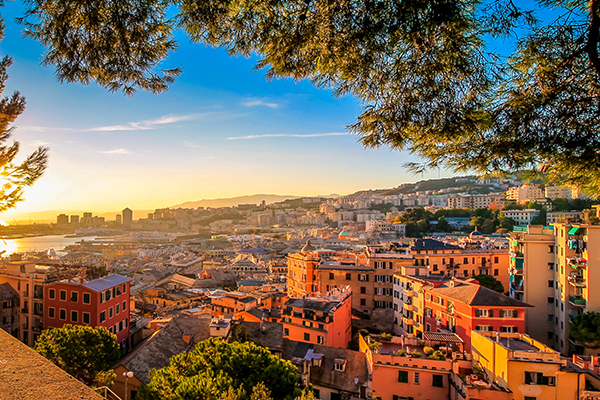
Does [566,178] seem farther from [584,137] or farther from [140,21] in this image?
[140,21]

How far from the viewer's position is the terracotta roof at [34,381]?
1951 mm

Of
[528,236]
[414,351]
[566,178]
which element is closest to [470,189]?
[528,236]

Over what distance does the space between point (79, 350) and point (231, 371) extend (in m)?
4.38

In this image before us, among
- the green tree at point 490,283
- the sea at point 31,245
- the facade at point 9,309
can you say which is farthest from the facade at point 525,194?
the sea at point 31,245

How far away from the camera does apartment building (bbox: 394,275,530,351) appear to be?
1083 centimetres

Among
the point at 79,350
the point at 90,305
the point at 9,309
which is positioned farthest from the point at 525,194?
the point at 79,350

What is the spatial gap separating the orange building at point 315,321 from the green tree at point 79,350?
501cm

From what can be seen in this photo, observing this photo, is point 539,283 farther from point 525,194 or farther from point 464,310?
point 525,194

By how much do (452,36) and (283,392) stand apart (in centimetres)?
601

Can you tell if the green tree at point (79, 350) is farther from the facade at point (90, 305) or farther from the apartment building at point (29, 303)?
the apartment building at point (29, 303)

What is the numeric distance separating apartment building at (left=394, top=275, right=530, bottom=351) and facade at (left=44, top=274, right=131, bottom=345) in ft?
28.3

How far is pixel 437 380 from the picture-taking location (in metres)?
8.50

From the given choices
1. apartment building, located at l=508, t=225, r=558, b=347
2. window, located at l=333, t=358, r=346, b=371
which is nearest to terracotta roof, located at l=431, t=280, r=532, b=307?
window, located at l=333, t=358, r=346, b=371

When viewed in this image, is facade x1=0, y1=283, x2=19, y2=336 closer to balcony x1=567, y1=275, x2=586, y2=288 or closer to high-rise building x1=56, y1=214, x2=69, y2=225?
balcony x1=567, y1=275, x2=586, y2=288
